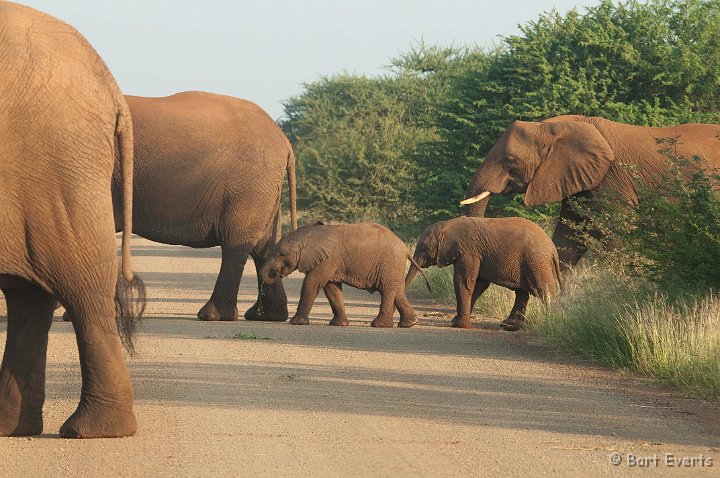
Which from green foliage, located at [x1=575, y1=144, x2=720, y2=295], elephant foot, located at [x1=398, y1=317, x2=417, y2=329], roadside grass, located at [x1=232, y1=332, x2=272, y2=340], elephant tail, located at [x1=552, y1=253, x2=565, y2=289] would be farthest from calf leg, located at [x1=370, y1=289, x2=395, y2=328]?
green foliage, located at [x1=575, y1=144, x2=720, y2=295]

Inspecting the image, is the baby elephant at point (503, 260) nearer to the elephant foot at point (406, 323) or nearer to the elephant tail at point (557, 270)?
the elephant tail at point (557, 270)

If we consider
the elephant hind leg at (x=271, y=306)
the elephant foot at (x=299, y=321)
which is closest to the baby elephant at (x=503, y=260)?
the elephant foot at (x=299, y=321)

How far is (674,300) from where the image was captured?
12703 millimetres

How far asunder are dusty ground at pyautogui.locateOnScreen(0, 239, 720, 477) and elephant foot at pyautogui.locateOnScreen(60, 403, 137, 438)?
0.23ft

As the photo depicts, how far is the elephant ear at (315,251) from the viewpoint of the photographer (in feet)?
49.6

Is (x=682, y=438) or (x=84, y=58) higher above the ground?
(x=84, y=58)

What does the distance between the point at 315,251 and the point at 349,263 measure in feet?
1.31

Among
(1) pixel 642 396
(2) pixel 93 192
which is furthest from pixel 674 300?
(2) pixel 93 192

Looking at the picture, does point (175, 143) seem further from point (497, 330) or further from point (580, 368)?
point (580, 368)

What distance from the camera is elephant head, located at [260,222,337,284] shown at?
1515 cm

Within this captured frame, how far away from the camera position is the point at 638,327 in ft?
37.0

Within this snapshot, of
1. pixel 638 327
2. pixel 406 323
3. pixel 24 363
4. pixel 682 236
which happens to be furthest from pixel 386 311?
pixel 24 363

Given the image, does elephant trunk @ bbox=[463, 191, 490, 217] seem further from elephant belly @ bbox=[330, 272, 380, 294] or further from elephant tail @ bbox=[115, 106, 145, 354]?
elephant tail @ bbox=[115, 106, 145, 354]

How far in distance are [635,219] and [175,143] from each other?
5.06 metres
